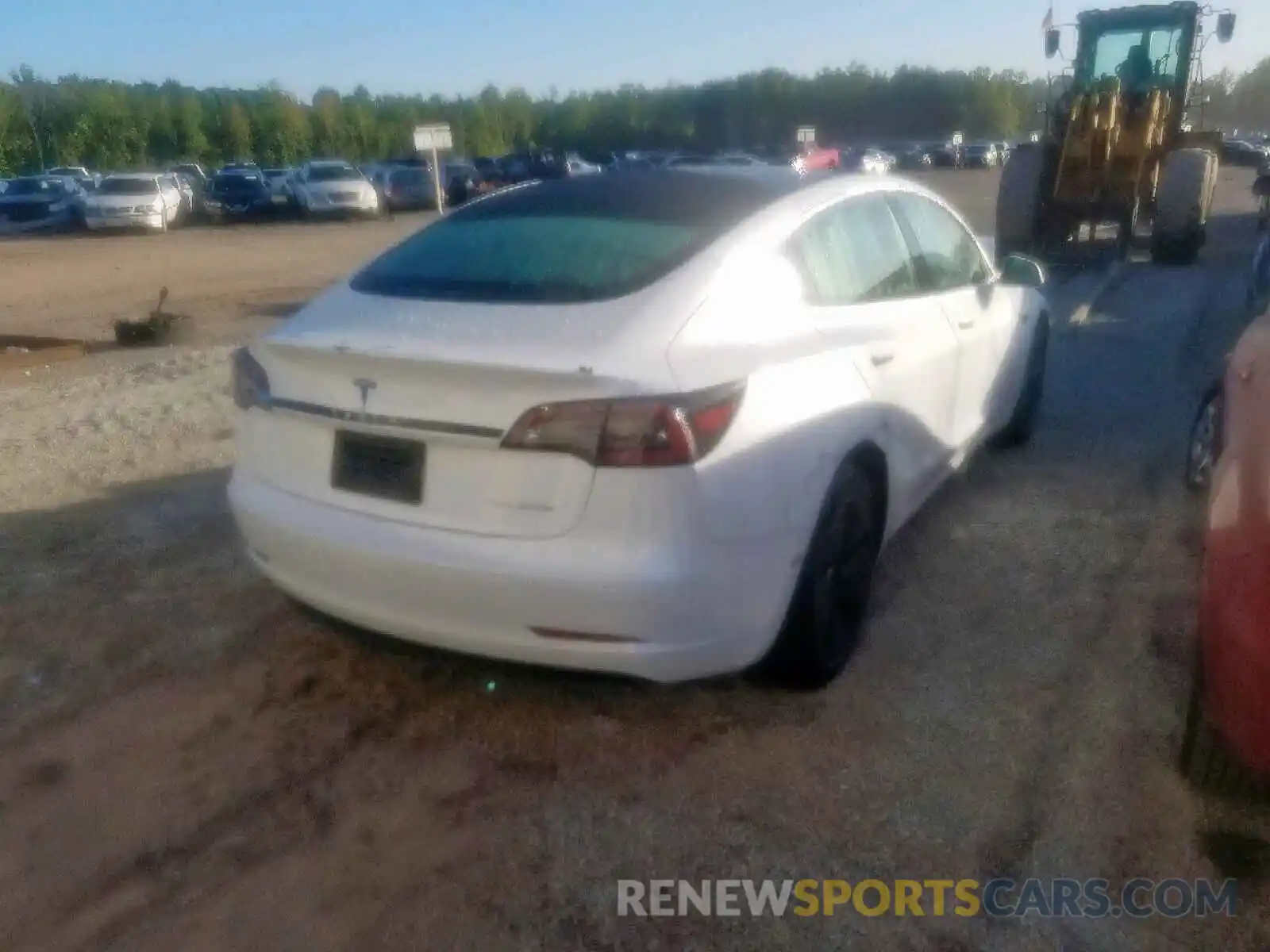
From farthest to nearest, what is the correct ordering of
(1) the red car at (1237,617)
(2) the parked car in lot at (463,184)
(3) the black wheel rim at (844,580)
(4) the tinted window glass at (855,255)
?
1. (2) the parked car in lot at (463,184)
2. (4) the tinted window glass at (855,255)
3. (3) the black wheel rim at (844,580)
4. (1) the red car at (1237,617)

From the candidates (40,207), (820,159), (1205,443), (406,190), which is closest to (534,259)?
(1205,443)

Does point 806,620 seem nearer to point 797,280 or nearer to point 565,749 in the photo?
point 565,749

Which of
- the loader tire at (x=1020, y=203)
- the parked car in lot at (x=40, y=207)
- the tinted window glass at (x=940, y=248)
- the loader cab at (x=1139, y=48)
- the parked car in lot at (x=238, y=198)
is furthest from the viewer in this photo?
the parked car in lot at (x=238, y=198)

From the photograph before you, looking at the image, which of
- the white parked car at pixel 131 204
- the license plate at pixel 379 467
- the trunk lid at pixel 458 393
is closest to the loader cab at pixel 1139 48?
the trunk lid at pixel 458 393

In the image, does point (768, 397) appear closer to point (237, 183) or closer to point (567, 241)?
point (567, 241)

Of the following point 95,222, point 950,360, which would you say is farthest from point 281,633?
point 95,222

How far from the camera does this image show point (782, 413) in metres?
3.13

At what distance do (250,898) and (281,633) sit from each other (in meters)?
1.41

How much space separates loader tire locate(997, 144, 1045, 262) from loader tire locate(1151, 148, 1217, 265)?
1300 millimetres

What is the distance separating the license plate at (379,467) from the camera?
2975 mm

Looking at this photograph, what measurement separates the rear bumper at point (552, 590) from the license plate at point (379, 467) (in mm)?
82

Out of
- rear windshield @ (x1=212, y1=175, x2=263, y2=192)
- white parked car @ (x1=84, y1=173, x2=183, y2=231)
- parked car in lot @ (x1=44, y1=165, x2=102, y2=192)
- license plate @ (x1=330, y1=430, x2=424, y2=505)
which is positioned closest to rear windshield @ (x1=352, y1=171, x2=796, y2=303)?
license plate @ (x1=330, y1=430, x2=424, y2=505)

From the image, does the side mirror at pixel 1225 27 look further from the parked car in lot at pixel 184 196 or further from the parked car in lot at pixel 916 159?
the parked car in lot at pixel 916 159

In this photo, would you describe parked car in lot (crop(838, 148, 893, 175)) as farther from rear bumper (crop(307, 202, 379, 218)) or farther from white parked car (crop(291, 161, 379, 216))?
rear bumper (crop(307, 202, 379, 218))
